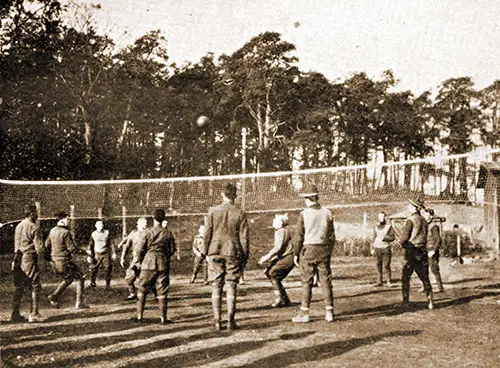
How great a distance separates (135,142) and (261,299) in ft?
143

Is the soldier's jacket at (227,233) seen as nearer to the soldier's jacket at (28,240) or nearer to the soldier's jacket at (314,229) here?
the soldier's jacket at (314,229)

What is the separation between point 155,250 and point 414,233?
4.49 meters

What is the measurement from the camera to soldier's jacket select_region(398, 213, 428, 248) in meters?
9.38

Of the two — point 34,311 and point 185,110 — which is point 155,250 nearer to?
point 34,311

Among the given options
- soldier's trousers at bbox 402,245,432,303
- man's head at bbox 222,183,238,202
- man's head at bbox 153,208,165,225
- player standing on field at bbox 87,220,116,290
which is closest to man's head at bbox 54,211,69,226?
man's head at bbox 153,208,165,225

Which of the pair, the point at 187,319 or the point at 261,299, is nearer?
the point at 187,319

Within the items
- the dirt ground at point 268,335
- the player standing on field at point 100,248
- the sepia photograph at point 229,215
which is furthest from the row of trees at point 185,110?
the dirt ground at point 268,335

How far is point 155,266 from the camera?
835 centimetres

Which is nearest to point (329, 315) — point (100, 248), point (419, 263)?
point (419, 263)

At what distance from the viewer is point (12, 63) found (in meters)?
25.7

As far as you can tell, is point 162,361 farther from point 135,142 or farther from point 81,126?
point 135,142

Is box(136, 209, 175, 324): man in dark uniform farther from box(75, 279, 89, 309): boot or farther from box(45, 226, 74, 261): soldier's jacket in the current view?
box(75, 279, 89, 309): boot

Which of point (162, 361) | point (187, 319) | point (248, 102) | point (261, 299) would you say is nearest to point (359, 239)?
point (261, 299)

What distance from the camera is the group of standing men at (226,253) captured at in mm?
7656
